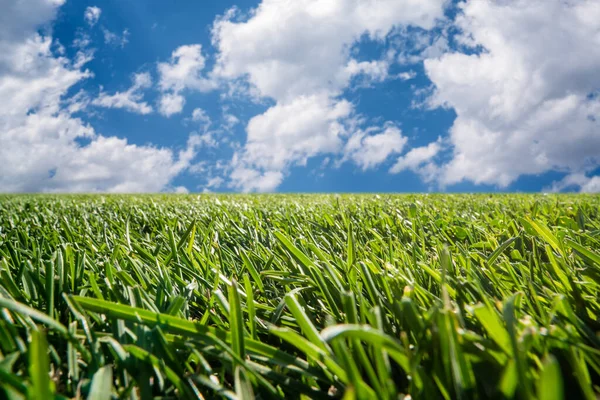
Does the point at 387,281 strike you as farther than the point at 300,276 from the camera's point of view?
No

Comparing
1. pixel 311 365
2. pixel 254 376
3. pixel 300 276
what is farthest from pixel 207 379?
pixel 300 276

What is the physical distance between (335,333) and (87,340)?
0.49m

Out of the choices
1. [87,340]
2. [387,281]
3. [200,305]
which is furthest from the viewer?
[200,305]

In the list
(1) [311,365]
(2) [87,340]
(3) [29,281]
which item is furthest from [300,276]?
(3) [29,281]

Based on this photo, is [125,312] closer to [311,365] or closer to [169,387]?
[169,387]

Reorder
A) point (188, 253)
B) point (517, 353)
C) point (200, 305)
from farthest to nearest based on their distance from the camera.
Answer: point (188, 253)
point (200, 305)
point (517, 353)

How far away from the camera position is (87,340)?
0.70 meters

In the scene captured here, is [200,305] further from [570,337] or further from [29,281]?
[570,337]

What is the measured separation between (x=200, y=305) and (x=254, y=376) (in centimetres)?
46

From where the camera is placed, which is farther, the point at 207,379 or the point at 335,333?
the point at 207,379

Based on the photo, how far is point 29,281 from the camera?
0.94m

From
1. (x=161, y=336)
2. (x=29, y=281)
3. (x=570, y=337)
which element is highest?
(x=29, y=281)

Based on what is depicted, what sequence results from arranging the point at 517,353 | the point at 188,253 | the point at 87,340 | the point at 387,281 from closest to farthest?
the point at 517,353 → the point at 87,340 → the point at 387,281 → the point at 188,253

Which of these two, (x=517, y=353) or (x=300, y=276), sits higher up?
(x=300, y=276)
